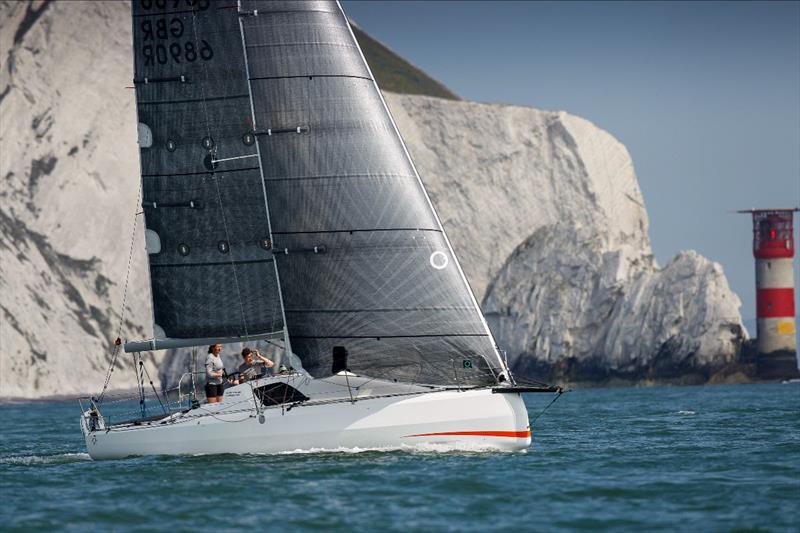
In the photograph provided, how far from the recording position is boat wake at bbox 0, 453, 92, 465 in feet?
84.4

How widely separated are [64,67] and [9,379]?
62.1ft

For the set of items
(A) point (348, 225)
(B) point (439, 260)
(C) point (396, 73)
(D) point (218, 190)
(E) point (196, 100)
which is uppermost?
(C) point (396, 73)

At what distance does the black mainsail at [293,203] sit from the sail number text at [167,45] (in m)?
0.03

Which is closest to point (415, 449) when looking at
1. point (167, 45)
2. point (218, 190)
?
point (218, 190)

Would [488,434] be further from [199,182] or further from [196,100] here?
[196,100]

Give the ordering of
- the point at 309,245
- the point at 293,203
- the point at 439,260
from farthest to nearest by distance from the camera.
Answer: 1. the point at 293,203
2. the point at 309,245
3. the point at 439,260

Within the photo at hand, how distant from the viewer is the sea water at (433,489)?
16.7 m

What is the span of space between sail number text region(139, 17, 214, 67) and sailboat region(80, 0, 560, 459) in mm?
25

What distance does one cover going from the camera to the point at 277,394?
23406 millimetres

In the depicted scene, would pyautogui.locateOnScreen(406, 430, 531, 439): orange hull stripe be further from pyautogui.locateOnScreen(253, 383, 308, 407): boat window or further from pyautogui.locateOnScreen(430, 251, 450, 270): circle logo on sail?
pyautogui.locateOnScreen(430, 251, 450, 270): circle logo on sail

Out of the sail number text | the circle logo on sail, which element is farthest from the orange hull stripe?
the sail number text

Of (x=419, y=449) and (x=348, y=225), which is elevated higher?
(x=348, y=225)

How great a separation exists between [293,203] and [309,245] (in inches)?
29.6

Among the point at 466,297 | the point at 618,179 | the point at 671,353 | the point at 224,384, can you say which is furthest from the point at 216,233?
the point at 618,179
